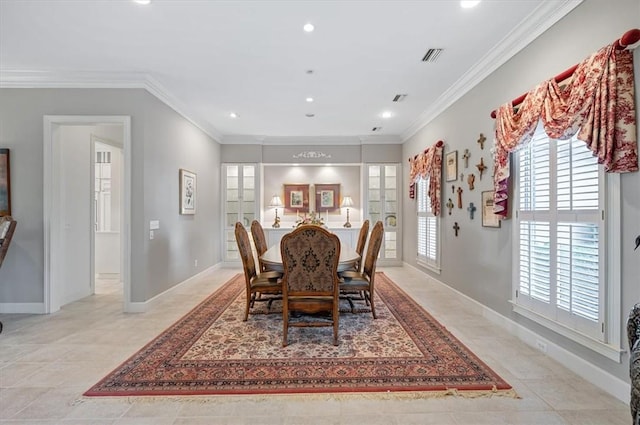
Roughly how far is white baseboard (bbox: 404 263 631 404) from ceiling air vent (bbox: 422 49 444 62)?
2.87 metres

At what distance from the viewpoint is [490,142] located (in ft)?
11.8

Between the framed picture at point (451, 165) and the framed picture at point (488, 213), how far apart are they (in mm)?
829

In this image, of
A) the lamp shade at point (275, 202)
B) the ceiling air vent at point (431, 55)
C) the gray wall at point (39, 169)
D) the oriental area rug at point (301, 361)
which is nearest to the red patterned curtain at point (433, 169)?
the ceiling air vent at point (431, 55)

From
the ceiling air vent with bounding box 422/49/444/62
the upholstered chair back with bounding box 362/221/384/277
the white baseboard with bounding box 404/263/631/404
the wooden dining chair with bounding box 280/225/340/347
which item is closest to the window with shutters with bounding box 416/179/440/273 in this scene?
the white baseboard with bounding box 404/263/631/404

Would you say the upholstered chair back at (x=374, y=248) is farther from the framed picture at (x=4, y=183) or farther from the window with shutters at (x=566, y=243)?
the framed picture at (x=4, y=183)

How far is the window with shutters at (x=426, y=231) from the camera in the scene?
5.30m

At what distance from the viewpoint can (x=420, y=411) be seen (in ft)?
6.61

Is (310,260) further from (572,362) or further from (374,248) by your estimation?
(572,362)

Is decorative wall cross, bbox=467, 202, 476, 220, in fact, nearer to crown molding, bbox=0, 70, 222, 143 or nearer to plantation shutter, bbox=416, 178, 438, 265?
plantation shutter, bbox=416, 178, 438, 265

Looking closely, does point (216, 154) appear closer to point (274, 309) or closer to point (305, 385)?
point (274, 309)

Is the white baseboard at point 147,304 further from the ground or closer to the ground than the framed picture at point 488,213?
closer to the ground

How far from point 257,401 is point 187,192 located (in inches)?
156

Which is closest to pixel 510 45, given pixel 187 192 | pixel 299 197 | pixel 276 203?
pixel 187 192

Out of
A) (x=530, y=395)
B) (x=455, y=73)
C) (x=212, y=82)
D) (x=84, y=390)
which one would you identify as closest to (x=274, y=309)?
(x=84, y=390)
